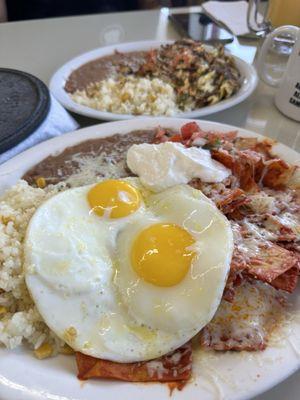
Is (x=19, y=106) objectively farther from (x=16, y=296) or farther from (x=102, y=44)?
(x=102, y=44)

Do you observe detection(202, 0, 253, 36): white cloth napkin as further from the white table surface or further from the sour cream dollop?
the sour cream dollop

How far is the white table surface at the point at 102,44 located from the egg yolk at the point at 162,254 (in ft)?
3.65

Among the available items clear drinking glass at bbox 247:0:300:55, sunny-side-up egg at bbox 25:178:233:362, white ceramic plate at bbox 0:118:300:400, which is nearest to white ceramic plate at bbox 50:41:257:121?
clear drinking glass at bbox 247:0:300:55

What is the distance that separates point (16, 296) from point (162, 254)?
0.46 meters

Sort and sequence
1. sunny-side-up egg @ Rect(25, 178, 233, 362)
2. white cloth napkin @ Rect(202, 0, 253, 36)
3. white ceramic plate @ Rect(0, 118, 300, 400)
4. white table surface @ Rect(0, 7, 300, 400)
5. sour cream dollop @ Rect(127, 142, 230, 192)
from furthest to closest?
white cloth napkin @ Rect(202, 0, 253, 36) < white table surface @ Rect(0, 7, 300, 400) < sour cream dollop @ Rect(127, 142, 230, 192) < sunny-side-up egg @ Rect(25, 178, 233, 362) < white ceramic plate @ Rect(0, 118, 300, 400)

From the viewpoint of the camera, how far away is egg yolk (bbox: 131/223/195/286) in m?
1.14

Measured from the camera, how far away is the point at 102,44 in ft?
9.97

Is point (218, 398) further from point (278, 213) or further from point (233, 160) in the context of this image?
point (233, 160)

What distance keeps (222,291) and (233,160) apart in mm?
599

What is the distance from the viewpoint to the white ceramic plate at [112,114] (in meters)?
2.02

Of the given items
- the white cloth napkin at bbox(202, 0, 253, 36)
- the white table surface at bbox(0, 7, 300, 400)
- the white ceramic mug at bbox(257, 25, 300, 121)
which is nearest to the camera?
the white ceramic mug at bbox(257, 25, 300, 121)

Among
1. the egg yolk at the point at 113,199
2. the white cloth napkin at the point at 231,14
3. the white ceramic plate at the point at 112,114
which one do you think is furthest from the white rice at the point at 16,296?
the white cloth napkin at the point at 231,14

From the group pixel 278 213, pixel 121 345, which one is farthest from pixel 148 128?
pixel 121 345

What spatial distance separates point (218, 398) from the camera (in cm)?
95
